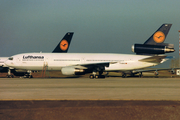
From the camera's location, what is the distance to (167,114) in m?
8.38

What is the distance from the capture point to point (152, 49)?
30797mm

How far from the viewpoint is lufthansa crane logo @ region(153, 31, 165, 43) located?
1237 inches

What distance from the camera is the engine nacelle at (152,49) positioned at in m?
30.0

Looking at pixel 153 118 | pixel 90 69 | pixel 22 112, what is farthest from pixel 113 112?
pixel 90 69

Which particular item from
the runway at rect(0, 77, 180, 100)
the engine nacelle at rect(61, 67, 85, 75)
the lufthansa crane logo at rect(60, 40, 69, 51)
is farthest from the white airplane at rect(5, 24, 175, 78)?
the lufthansa crane logo at rect(60, 40, 69, 51)

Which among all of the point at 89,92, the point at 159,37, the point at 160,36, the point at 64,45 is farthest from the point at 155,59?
the point at 64,45

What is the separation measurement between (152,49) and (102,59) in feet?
24.1

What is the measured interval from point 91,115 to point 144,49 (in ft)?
80.3

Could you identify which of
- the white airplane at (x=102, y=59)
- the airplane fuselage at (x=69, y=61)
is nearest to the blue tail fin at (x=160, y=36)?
the white airplane at (x=102, y=59)

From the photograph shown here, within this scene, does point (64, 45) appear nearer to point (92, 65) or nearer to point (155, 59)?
point (92, 65)

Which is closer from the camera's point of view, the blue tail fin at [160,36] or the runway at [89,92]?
the runway at [89,92]

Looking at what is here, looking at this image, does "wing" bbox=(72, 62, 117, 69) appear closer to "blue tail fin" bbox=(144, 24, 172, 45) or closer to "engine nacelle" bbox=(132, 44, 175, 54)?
"engine nacelle" bbox=(132, 44, 175, 54)

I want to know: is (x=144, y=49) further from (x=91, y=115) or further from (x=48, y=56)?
(x=91, y=115)

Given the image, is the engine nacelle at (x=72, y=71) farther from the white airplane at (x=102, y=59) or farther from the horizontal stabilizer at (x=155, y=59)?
the horizontal stabilizer at (x=155, y=59)
